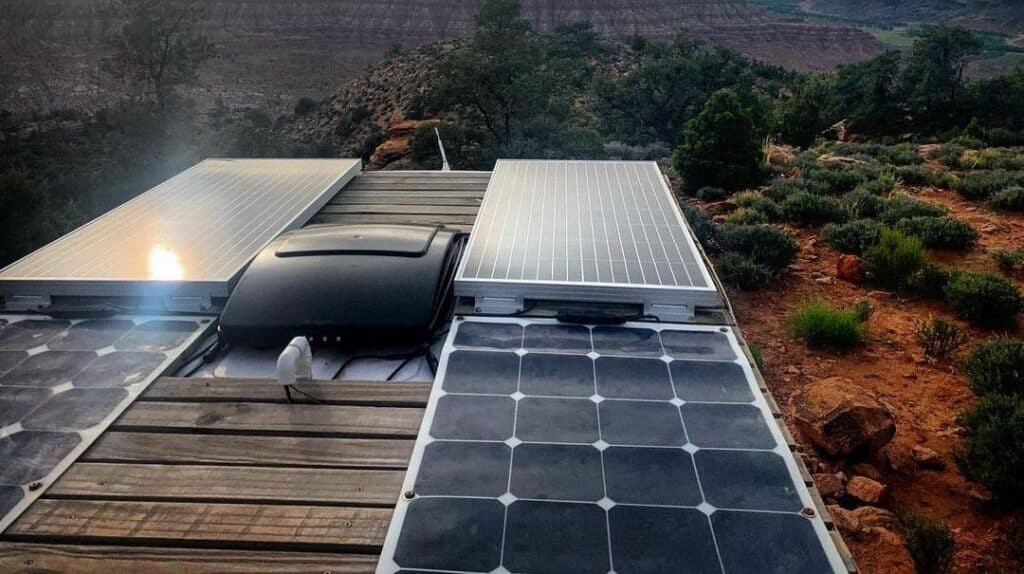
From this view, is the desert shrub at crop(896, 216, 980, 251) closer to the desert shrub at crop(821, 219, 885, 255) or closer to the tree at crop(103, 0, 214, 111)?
the desert shrub at crop(821, 219, 885, 255)

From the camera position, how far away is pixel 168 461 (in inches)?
139

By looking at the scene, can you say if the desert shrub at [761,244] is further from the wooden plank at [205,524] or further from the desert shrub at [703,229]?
the wooden plank at [205,524]

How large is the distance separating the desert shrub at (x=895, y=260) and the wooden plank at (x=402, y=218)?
6761 mm

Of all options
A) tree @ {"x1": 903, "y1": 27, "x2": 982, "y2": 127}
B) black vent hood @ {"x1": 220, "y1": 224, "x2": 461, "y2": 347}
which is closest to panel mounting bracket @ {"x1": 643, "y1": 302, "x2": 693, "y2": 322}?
black vent hood @ {"x1": 220, "y1": 224, "x2": 461, "y2": 347}

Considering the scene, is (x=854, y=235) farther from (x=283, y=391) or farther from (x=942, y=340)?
(x=283, y=391)

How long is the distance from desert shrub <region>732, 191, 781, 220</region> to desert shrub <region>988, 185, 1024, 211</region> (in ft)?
13.8

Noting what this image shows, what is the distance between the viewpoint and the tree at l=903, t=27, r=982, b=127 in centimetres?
2653

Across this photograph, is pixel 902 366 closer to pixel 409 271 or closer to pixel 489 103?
pixel 409 271

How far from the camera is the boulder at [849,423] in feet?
20.2

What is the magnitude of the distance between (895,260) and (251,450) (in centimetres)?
975

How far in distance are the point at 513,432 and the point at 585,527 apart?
0.80 meters

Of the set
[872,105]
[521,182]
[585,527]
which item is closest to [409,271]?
[585,527]

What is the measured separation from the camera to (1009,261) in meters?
9.95

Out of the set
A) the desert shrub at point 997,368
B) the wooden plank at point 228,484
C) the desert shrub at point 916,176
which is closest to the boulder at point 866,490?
the desert shrub at point 997,368
